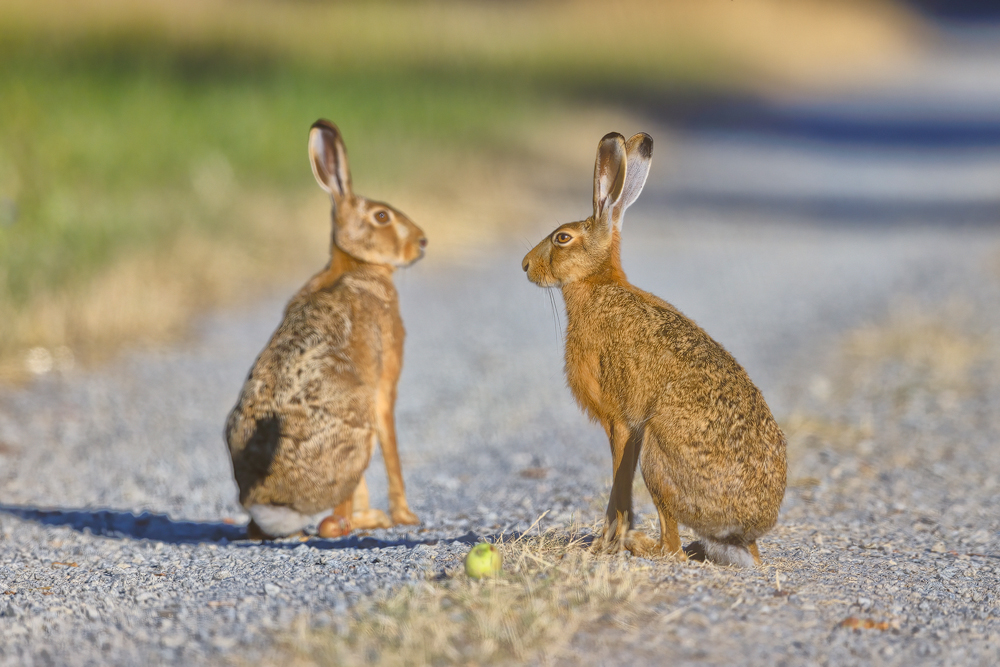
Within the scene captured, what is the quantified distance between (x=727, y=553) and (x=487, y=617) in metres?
1.22

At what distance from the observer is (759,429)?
421cm

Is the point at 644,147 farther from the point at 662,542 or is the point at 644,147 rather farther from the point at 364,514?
the point at 364,514

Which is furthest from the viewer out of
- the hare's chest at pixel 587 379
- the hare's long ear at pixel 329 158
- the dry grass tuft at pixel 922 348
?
the dry grass tuft at pixel 922 348

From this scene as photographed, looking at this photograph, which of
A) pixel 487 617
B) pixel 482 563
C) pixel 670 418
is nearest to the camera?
pixel 487 617

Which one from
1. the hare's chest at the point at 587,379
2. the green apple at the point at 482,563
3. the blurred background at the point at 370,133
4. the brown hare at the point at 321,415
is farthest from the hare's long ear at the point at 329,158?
the blurred background at the point at 370,133

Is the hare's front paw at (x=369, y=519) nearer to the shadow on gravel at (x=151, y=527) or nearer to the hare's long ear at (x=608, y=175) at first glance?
the shadow on gravel at (x=151, y=527)

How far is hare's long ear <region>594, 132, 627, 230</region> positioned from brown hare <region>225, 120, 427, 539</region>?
1225 mm

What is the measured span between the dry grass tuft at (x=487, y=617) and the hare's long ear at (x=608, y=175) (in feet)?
5.51

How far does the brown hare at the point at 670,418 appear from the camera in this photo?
4125 millimetres

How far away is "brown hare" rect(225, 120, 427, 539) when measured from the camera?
4.83 m

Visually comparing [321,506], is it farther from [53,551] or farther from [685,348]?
[685,348]

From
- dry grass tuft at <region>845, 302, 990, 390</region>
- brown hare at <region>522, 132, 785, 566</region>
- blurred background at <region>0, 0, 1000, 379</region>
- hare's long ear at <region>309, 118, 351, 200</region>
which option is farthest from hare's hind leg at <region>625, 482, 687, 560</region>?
blurred background at <region>0, 0, 1000, 379</region>

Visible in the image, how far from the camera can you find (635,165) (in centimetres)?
496

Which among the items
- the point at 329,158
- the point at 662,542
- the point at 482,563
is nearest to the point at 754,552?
the point at 662,542
